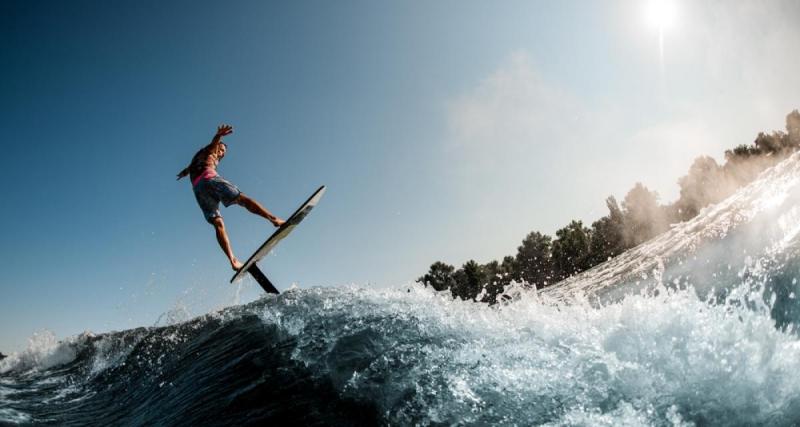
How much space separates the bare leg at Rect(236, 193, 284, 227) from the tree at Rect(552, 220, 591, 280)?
6366cm

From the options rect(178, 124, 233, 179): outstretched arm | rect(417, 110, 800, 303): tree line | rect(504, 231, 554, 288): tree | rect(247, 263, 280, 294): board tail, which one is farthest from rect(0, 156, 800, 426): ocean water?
rect(504, 231, 554, 288): tree

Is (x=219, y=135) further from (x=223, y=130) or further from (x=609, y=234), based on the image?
(x=609, y=234)

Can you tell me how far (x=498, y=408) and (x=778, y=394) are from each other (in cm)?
154

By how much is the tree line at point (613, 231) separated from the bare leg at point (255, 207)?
194 ft

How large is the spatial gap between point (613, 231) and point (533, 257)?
13.6 meters

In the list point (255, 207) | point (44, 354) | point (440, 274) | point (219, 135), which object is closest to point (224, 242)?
point (255, 207)

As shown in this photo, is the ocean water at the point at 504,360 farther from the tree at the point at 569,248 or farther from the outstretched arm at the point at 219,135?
the tree at the point at 569,248

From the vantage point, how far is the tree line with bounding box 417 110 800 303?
65.8 metres

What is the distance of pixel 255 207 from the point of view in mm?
7855

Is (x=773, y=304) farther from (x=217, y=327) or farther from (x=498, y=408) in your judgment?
(x=217, y=327)

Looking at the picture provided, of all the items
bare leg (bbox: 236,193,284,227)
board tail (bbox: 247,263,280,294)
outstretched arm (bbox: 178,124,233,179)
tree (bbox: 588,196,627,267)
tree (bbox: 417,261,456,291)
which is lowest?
tree (bbox: 588,196,627,267)

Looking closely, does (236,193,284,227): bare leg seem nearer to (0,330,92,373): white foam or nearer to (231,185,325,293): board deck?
(231,185,325,293): board deck

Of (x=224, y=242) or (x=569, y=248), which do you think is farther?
(x=569, y=248)

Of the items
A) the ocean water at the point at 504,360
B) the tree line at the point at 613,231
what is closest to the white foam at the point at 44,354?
the ocean water at the point at 504,360
